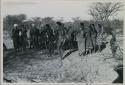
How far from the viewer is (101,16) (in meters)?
2.81

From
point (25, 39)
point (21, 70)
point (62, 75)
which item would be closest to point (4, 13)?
point (25, 39)

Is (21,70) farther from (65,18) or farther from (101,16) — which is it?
(101,16)

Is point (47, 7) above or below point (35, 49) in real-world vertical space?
above

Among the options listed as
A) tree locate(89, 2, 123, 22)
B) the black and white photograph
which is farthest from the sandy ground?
tree locate(89, 2, 123, 22)

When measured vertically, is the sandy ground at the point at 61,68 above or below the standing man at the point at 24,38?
below

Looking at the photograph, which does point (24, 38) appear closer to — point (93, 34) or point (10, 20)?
point (10, 20)

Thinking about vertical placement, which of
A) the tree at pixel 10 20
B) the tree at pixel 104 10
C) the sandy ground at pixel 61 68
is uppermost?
the tree at pixel 104 10

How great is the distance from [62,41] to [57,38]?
0.05m

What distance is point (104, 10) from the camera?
9.21 ft

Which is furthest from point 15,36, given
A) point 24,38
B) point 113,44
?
point 113,44

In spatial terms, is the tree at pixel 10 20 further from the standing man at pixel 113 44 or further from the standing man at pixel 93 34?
the standing man at pixel 113 44

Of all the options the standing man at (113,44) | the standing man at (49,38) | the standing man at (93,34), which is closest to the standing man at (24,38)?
the standing man at (49,38)

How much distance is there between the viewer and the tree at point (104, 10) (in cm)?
280

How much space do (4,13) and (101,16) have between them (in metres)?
0.78
